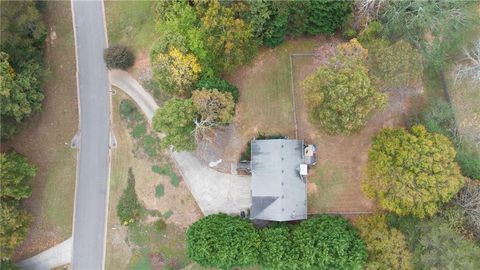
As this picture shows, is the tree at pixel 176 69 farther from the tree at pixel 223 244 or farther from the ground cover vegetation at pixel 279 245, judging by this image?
the tree at pixel 223 244

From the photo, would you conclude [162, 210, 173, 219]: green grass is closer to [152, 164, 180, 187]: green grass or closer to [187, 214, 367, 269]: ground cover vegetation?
[152, 164, 180, 187]: green grass

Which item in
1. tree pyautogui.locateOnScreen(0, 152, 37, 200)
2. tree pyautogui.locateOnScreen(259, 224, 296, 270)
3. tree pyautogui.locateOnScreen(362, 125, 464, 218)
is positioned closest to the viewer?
tree pyautogui.locateOnScreen(362, 125, 464, 218)

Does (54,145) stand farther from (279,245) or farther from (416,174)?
(416,174)

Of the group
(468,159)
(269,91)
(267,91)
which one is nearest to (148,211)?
(267,91)

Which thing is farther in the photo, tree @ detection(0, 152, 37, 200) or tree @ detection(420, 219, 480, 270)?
tree @ detection(0, 152, 37, 200)

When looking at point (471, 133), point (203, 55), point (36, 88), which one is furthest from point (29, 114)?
point (471, 133)

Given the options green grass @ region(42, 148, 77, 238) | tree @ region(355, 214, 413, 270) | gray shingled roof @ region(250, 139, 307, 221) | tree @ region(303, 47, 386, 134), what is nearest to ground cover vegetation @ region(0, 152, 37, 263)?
green grass @ region(42, 148, 77, 238)

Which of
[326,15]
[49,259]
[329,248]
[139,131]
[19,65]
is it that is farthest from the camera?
[139,131]
